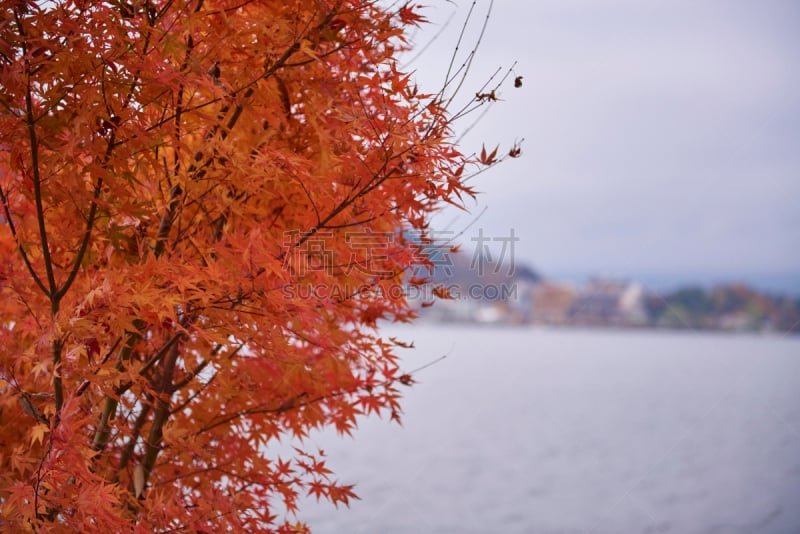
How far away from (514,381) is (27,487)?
41.5 m

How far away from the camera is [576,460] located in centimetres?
2212

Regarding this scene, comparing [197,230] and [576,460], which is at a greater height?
[197,230]

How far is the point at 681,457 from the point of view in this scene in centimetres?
2306

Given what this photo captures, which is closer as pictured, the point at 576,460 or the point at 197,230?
the point at 197,230

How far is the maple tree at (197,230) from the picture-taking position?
257 centimetres

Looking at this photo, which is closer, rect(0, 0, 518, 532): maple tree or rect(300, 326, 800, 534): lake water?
rect(0, 0, 518, 532): maple tree

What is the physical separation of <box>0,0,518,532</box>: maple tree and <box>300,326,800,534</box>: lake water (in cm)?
339

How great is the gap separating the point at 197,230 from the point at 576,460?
20581 mm

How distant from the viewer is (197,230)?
3627mm

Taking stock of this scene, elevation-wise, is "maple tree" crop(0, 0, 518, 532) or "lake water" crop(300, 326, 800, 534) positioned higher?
"maple tree" crop(0, 0, 518, 532)

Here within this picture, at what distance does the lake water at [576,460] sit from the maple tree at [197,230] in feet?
11.1

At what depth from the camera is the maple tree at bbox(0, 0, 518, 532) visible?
2568 millimetres

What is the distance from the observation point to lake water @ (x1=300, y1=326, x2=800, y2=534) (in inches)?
623

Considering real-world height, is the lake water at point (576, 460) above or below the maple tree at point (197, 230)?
below
